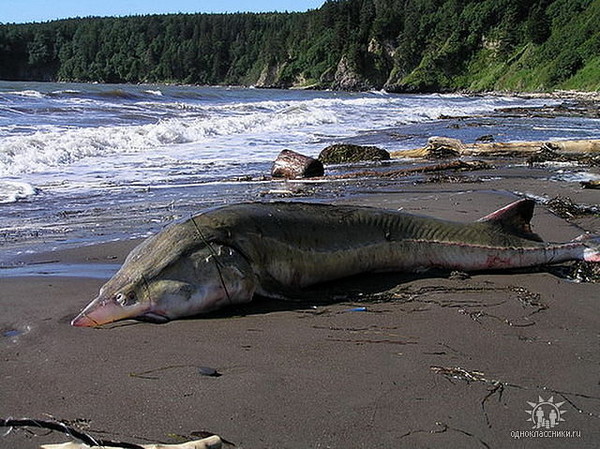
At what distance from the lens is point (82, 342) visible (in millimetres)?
3365

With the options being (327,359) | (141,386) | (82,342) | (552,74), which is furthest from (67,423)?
(552,74)

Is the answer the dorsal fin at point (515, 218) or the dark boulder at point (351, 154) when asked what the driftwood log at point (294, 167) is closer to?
the dark boulder at point (351, 154)

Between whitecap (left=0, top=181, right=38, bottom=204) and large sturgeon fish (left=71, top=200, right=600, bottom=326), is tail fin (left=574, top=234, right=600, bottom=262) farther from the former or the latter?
whitecap (left=0, top=181, right=38, bottom=204)

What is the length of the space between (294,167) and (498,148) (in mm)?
4814

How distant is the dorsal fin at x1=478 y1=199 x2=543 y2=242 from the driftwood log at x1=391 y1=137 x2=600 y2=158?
8.31 meters

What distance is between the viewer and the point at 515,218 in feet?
16.3

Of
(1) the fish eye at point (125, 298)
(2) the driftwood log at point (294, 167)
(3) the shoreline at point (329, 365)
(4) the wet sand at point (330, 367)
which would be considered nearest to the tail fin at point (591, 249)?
(3) the shoreline at point (329, 365)

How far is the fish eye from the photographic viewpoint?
12.1ft

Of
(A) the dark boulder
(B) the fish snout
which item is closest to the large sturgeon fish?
(B) the fish snout

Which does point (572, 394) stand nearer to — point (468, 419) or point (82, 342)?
point (468, 419)

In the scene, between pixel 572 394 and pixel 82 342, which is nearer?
pixel 572 394

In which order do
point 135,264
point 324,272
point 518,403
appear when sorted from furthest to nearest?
point 324,272
point 135,264
point 518,403

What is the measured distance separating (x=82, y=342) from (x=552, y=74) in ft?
233

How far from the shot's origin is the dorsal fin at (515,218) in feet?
16.3
